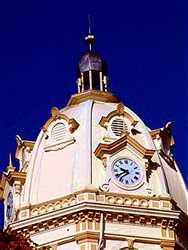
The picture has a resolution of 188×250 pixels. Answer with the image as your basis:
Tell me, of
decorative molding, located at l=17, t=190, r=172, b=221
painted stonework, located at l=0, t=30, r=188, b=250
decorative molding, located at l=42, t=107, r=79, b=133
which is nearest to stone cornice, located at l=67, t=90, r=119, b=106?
painted stonework, located at l=0, t=30, r=188, b=250

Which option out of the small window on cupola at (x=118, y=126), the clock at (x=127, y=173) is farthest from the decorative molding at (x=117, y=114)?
the clock at (x=127, y=173)

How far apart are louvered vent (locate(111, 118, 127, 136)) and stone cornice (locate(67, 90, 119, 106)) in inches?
110

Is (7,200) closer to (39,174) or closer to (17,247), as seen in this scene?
(39,174)

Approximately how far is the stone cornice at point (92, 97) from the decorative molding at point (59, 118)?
6.29 ft

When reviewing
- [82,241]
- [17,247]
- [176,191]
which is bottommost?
[17,247]

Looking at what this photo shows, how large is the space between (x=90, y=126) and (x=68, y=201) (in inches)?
210

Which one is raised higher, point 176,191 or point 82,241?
point 176,191

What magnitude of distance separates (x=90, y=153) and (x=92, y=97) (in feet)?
17.6

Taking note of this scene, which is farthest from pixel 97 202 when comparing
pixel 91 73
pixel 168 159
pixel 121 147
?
pixel 91 73

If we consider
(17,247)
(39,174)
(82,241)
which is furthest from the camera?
(39,174)

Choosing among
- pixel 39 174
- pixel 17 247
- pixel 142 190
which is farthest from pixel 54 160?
pixel 17 247

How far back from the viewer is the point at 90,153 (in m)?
58.2

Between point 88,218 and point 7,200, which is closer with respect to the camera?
point 88,218

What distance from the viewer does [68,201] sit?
56219mm
